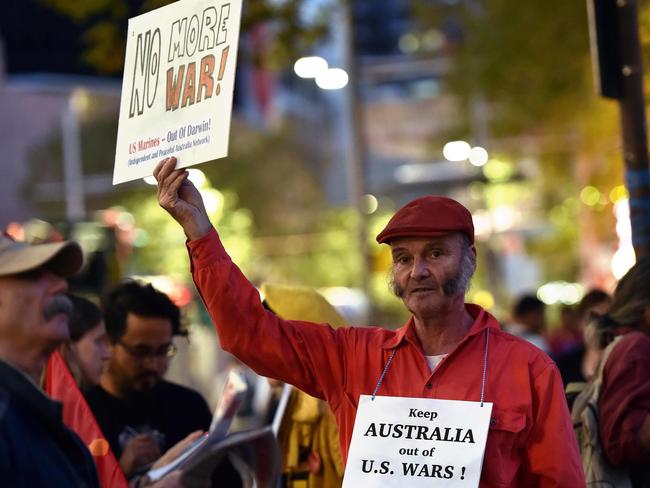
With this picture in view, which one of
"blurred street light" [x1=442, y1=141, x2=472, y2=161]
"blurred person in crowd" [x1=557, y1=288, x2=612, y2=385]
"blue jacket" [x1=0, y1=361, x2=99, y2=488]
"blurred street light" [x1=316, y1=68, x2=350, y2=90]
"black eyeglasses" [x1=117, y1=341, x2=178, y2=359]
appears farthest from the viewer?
"blurred street light" [x1=442, y1=141, x2=472, y2=161]

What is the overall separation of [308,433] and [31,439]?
2.96 metres

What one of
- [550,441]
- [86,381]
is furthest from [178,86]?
[550,441]

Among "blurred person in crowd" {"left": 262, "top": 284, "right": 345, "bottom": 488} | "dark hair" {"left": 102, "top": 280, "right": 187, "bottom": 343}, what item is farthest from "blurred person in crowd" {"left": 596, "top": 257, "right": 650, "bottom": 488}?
"dark hair" {"left": 102, "top": 280, "right": 187, "bottom": 343}

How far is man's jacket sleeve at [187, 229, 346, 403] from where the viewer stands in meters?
4.59

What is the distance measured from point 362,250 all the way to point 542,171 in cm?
1782

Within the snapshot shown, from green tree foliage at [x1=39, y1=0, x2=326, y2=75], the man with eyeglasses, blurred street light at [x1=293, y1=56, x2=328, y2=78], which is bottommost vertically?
the man with eyeglasses

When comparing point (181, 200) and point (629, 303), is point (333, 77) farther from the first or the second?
point (181, 200)

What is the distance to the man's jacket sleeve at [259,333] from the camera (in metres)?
4.59

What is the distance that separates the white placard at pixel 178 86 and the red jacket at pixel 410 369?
324mm

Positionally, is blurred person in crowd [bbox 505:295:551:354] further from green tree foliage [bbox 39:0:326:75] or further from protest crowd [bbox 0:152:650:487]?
protest crowd [bbox 0:152:650:487]

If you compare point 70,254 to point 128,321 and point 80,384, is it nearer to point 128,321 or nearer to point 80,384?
point 80,384

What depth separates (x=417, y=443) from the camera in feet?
14.8

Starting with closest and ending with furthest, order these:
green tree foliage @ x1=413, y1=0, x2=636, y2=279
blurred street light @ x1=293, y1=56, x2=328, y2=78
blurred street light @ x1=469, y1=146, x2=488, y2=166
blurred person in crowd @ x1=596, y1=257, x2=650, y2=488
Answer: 1. blurred person in crowd @ x1=596, y1=257, x2=650, y2=488
2. blurred street light @ x1=293, y1=56, x2=328, y2=78
3. green tree foliage @ x1=413, y1=0, x2=636, y2=279
4. blurred street light @ x1=469, y1=146, x2=488, y2=166

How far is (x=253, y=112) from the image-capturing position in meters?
54.2
